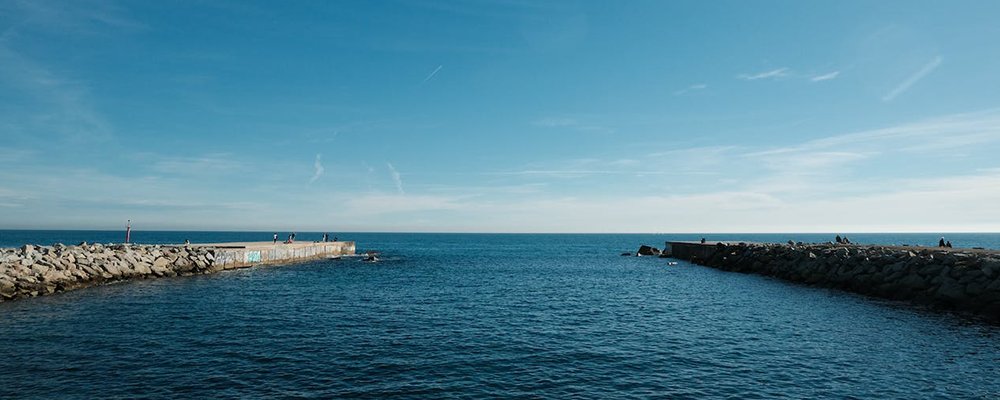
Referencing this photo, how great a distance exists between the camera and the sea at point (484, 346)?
694 inches

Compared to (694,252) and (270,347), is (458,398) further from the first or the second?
(694,252)

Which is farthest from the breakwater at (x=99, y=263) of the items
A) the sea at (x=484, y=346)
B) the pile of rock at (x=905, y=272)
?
the pile of rock at (x=905, y=272)

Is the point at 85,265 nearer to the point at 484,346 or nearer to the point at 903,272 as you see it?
the point at 484,346

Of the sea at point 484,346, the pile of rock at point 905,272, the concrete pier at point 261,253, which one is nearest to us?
the sea at point 484,346

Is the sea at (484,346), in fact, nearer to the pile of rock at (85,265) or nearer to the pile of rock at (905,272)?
the pile of rock at (905,272)

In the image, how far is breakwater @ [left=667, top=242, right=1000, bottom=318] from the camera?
32.9m

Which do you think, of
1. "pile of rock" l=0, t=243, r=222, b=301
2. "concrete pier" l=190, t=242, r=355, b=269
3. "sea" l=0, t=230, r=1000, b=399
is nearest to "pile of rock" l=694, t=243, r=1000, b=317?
"sea" l=0, t=230, r=1000, b=399

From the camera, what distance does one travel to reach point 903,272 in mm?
40000

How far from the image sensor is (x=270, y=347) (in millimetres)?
22891

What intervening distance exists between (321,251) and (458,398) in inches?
3255

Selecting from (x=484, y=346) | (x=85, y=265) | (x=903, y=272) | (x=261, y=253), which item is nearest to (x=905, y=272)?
(x=903, y=272)

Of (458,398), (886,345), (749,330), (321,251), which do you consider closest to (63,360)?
(458,398)

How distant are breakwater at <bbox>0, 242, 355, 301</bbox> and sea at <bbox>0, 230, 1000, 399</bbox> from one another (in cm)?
245

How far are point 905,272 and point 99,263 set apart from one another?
61.2 m
